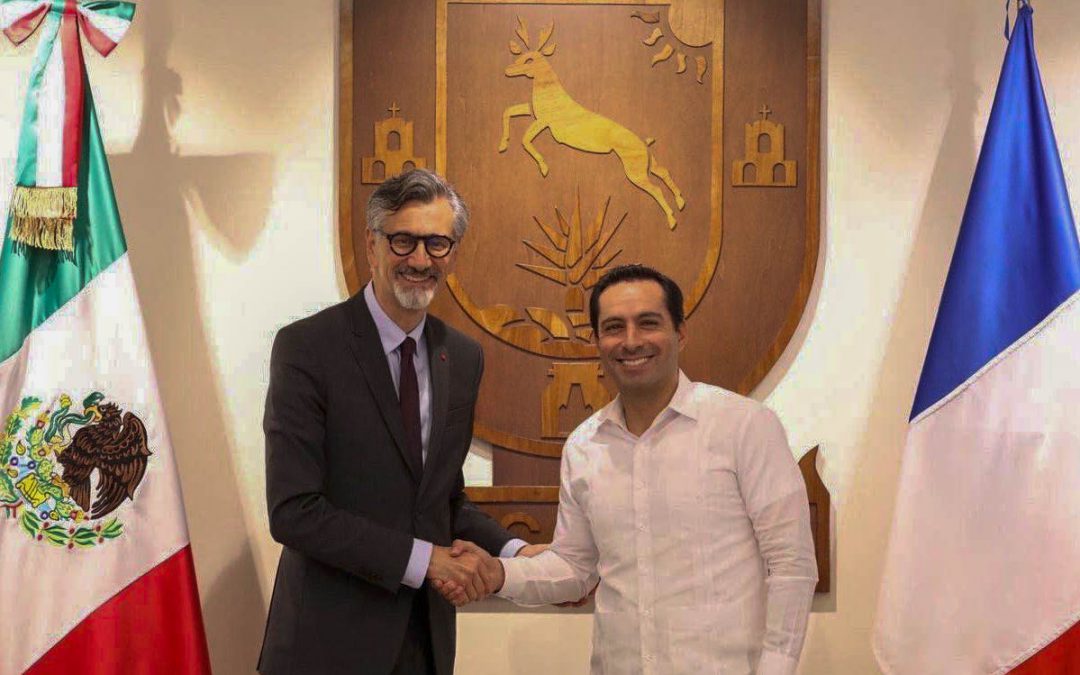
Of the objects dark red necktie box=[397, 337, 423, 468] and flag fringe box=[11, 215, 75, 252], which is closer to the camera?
dark red necktie box=[397, 337, 423, 468]

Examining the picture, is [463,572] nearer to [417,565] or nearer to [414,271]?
[417,565]

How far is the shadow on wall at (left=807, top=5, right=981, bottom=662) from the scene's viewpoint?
319 centimetres

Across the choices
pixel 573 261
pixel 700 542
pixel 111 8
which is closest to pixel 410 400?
pixel 700 542

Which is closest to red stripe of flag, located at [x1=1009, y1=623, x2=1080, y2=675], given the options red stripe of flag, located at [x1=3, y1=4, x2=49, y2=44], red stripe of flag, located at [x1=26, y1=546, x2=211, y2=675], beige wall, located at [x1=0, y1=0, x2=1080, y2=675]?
beige wall, located at [x1=0, y1=0, x2=1080, y2=675]

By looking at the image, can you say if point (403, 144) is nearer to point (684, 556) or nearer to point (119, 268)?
point (119, 268)

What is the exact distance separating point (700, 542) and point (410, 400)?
2.43ft

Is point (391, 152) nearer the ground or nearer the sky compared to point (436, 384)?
nearer the sky

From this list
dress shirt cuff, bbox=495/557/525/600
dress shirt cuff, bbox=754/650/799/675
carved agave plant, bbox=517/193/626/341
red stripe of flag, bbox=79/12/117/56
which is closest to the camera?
dress shirt cuff, bbox=754/650/799/675

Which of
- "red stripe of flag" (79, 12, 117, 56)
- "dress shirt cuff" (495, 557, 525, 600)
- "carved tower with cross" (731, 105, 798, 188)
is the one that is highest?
"red stripe of flag" (79, 12, 117, 56)

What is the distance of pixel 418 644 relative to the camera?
2.48 m

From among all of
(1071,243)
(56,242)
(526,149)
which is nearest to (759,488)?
(1071,243)

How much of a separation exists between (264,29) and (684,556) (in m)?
2.05

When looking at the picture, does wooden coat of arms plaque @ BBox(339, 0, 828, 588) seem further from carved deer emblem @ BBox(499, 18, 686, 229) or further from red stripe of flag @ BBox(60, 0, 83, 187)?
red stripe of flag @ BBox(60, 0, 83, 187)

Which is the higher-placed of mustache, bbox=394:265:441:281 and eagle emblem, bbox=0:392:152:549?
mustache, bbox=394:265:441:281
